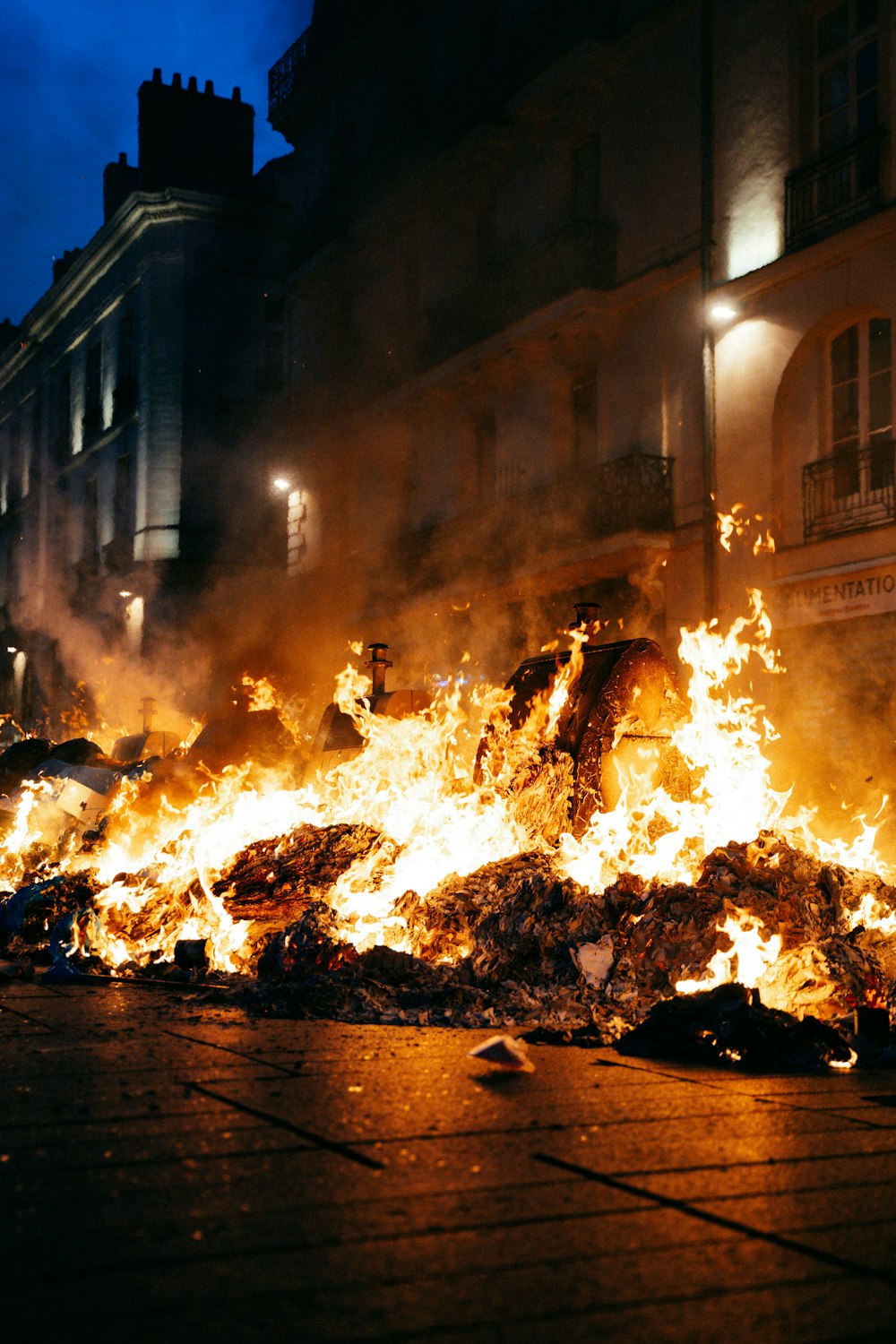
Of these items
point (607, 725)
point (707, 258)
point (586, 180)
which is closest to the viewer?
point (607, 725)

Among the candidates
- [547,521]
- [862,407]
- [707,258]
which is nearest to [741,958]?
[862,407]

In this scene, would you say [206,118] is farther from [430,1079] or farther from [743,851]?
[430,1079]

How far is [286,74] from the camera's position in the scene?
85.7ft

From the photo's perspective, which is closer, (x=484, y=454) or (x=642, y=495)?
(x=642, y=495)

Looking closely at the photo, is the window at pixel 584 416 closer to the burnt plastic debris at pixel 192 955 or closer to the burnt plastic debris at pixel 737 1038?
the burnt plastic debris at pixel 192 955

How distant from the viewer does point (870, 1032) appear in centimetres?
602

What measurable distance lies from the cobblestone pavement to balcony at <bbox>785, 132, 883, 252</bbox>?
36.4 feet

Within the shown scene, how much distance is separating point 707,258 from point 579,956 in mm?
10779

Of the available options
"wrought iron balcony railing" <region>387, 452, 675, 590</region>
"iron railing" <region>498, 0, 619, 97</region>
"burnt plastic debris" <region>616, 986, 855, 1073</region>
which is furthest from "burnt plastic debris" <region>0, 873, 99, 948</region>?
"iron railing" <region>498, 0, 619, 97</region>

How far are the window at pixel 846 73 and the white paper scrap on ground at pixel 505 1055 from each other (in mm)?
11539

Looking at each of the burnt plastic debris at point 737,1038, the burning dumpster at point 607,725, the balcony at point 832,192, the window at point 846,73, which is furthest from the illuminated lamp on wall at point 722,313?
the burnt plastic debris at point 737,1038

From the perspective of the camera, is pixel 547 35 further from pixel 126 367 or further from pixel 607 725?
pixel 126 367

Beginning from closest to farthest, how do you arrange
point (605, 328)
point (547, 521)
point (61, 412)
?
1. point (605, 328)
2. point (547, 521)
3. point (61, 412)

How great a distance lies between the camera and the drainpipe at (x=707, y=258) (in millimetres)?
15836
